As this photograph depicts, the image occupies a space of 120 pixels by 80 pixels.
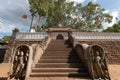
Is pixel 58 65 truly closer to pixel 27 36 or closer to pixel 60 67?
pixel 60 67

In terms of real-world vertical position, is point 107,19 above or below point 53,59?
above

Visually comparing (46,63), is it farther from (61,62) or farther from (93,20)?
(93,20)

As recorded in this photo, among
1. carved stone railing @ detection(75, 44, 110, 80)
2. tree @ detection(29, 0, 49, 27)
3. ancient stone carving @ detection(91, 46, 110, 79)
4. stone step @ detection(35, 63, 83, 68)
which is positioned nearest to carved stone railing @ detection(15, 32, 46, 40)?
stone step @ detection(35, 63, 83, 68)

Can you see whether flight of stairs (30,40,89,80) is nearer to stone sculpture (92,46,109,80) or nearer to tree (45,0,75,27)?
stone sculpture (92,46,109,80)

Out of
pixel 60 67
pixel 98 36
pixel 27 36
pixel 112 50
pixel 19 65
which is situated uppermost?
pixel 27 36

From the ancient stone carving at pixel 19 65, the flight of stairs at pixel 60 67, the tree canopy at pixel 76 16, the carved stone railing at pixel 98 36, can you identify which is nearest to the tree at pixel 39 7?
the tree canopy at pixel 76 16

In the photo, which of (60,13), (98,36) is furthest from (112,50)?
(60,13)

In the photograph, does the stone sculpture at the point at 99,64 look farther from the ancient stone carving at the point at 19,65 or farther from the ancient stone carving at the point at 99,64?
the ancient stone carving at the point at 19,65

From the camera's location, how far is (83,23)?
29.1 meters

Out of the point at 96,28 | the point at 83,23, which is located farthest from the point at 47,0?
the point at 96,28

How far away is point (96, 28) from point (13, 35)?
1815cm

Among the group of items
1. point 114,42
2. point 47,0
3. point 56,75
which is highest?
point 47,0

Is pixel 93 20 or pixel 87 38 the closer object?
pixel 87 38

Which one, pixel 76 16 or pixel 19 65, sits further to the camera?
pixel 76 16
